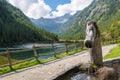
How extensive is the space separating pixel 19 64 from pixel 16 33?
16364 cm

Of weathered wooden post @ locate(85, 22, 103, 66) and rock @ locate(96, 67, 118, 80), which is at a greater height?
weathered wooden post @ locate(85, 22, 103, 66)

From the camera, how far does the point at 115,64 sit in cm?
1180

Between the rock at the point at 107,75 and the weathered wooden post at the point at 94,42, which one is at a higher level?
the weathered wooden post at the point at 94,42

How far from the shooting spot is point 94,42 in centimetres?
889

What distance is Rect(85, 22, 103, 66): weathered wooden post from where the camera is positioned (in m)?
8.68

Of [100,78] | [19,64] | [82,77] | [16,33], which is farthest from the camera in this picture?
[16,33]

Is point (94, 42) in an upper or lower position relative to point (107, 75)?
upper

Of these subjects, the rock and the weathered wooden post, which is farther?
the weathered wooden post

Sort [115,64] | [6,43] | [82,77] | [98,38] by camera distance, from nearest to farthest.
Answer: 1. [82,77]
2. [98,38]
3. [115,64]
4. [6,43]

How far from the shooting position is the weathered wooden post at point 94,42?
28.5 feet

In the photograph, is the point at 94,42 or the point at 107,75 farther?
the point at 94,42

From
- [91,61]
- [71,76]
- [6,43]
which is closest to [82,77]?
[71,76]

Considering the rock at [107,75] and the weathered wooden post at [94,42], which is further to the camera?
the weathered wooden post at [94,42]

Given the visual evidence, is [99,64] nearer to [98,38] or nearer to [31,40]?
[98,38]
